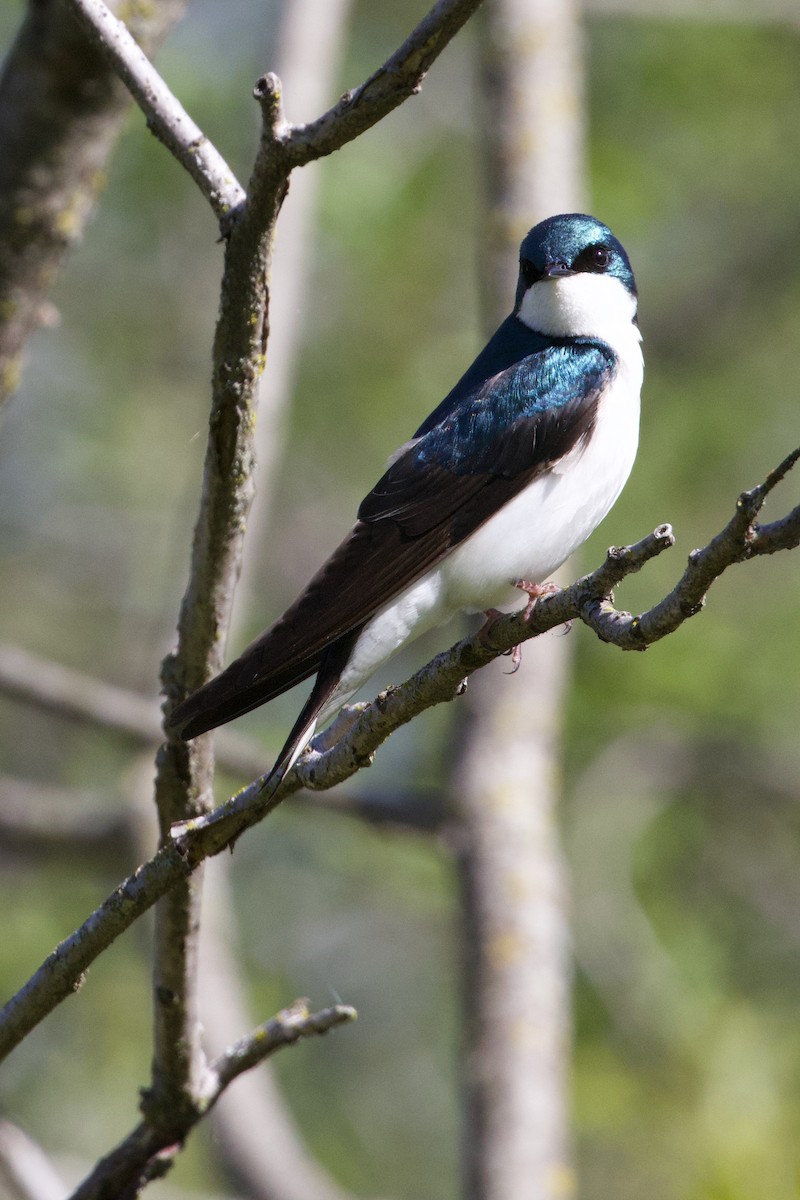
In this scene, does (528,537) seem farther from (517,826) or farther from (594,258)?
(517,826)

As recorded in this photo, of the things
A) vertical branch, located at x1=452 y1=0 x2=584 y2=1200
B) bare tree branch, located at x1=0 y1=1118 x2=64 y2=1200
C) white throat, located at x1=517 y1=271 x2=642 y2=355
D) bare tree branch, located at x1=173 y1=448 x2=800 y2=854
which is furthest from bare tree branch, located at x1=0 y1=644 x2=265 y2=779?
bare tree branch, located at x1=173 y1=448 x2=800 y2=854

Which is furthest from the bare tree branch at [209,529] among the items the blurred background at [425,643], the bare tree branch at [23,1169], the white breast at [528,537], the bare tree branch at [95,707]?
the blurred background at [425,643]

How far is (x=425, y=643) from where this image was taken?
5.84 m

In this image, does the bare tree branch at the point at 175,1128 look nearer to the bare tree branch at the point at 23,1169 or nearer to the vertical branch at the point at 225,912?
the bare tree branch at the point at 23,1169

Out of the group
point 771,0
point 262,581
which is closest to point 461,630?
point 771,0

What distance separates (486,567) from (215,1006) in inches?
97.9

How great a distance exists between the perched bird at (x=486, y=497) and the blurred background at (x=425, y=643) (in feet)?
5.90

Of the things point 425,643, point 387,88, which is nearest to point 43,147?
point 387,88

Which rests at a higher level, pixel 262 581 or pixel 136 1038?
pixel 262 581

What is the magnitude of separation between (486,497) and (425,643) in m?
3.37

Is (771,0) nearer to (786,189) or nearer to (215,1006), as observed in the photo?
(786,189)

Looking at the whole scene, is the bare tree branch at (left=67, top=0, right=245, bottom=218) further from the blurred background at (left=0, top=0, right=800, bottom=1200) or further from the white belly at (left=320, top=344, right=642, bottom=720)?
the blurred background at (left=0, top=0, right=800, bottom=1200)

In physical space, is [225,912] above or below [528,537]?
A: above

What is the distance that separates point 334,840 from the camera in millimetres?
6957
